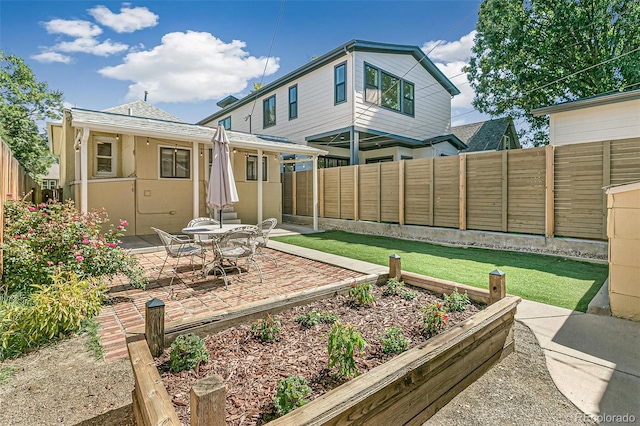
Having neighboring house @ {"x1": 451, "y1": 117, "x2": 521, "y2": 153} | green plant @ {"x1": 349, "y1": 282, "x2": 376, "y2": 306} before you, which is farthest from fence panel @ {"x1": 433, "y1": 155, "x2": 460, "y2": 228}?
neighboring house @ {"x1": 451, "y1": 117, "x2": 521, "y2": 153}

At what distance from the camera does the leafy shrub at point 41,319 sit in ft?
10.1

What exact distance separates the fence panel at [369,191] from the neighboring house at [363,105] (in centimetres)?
210

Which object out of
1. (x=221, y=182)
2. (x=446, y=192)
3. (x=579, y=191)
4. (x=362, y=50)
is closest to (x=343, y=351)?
(x=221, y=182)

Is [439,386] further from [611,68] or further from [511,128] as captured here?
[511,128]

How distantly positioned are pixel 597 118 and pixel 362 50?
339 inches

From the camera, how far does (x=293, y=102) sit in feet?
53.0

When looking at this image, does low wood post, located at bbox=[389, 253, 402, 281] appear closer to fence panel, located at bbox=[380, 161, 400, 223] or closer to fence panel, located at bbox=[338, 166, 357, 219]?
fence panel, located at bbox=[380, 161, 400, 223]

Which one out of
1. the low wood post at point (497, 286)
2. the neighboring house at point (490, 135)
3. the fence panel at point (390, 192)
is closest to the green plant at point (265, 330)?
the low wood post at point (497, 286)

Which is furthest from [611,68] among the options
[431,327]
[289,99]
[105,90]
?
[105,90]

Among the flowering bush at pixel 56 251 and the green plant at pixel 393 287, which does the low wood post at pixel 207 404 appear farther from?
the flowering bush at pixel 56 251

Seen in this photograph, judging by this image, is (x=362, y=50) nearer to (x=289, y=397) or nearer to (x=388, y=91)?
(x=388, y=91)

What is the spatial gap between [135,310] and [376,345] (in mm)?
Result: 3250

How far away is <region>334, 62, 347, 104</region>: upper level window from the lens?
44.2 ft

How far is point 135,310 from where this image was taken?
4.14 meters
